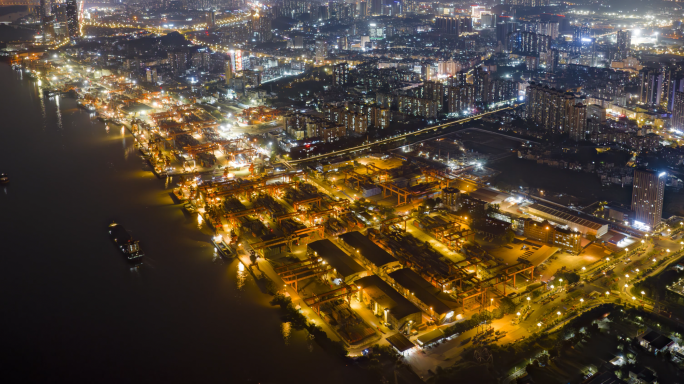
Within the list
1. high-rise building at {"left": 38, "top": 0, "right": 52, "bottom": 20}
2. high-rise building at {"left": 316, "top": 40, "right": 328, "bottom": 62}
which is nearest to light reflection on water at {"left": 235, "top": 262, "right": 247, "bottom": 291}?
high-rise building at {"left": 316, "top": 40, "right": 328, "bottom": 62}

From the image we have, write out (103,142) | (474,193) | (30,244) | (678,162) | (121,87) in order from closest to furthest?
(30,244)
(474,193)
(678,162)
(103,142)
(121,87)

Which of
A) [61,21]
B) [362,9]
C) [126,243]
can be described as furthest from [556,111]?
[61,21]

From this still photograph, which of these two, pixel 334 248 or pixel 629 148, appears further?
pixel 629 148

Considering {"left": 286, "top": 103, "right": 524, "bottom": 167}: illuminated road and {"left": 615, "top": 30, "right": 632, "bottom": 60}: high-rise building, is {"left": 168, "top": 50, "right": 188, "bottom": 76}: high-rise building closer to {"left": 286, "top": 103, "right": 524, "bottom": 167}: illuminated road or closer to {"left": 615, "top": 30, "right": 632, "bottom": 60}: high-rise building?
{"left": 286, "top": 103, "right": 524, "bottom": 167}: illuminated road

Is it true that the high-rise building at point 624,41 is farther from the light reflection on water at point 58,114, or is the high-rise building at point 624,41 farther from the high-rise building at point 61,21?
the high-rise building at point 61,21

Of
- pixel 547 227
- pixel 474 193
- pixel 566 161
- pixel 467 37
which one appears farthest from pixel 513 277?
pixel 467 37

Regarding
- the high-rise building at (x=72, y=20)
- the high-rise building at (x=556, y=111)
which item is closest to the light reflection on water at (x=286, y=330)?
the high-rise building at (x=556, y=111)

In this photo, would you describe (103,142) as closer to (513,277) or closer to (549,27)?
Result: (513,277)

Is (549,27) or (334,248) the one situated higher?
(549,27)
